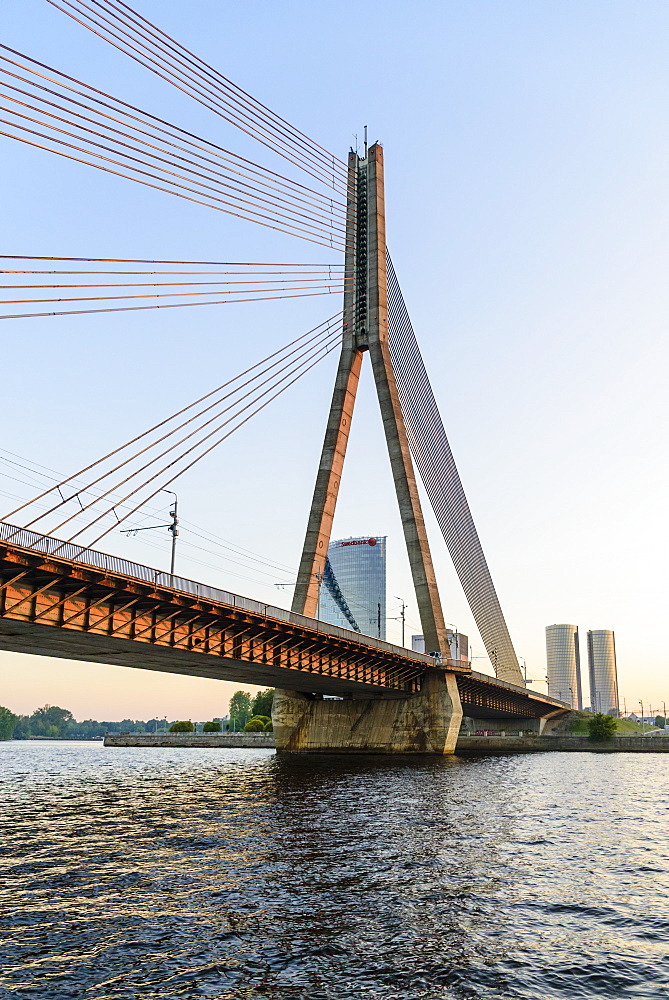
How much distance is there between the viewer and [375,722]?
71875 millimetres

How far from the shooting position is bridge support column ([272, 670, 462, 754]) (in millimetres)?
69625

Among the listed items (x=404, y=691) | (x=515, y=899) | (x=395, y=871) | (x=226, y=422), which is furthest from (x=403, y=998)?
(x=404, y=691)

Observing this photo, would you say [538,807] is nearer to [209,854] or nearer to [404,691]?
[209,854]

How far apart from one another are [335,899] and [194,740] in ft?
343

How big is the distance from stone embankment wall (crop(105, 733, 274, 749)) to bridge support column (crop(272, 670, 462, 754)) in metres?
30.5

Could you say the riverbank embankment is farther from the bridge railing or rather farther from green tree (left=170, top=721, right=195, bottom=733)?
the bridge railing

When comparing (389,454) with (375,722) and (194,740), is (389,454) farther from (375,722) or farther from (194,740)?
(194,740)

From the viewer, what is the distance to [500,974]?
1233 centimetres

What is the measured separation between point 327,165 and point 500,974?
63.1 m

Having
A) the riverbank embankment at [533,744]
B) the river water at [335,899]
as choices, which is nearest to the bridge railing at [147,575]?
the river water at [335,899]

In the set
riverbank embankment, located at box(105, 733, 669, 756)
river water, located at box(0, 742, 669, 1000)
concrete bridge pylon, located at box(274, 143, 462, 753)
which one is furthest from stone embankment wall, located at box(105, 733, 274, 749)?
river water, located at box(0, 742, 669, 1000)

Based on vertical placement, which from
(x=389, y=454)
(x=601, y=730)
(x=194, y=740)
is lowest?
(x=194, y=740)

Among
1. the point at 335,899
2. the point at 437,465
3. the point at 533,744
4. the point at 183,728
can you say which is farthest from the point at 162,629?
the point at 183,728

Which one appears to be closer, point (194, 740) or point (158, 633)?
point (158, 633)
